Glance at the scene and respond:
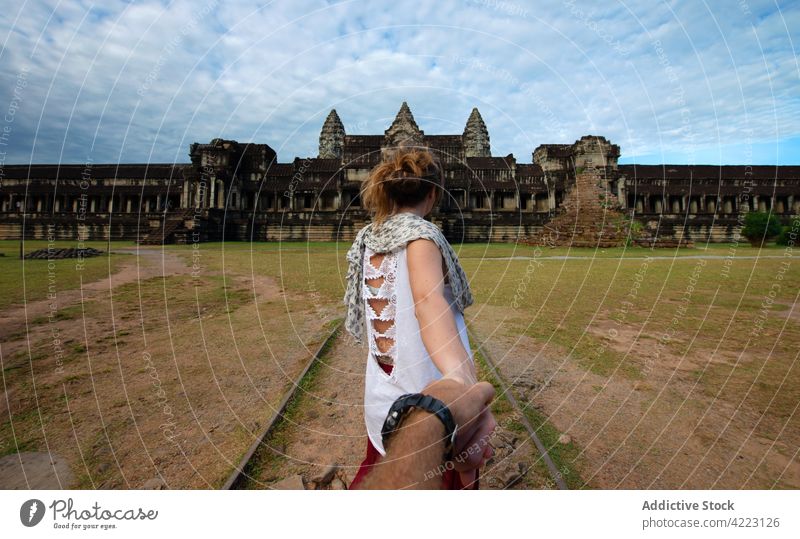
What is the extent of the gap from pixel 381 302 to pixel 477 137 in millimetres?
48243

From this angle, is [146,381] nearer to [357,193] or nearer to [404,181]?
[404,181]

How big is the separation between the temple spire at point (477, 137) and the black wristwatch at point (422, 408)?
47.6 metres

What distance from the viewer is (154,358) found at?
5.29 meters

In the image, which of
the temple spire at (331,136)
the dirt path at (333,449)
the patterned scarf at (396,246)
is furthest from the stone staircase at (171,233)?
the patterned scarf at (396,246)

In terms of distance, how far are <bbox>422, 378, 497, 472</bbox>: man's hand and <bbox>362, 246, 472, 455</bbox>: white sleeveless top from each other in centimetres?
40

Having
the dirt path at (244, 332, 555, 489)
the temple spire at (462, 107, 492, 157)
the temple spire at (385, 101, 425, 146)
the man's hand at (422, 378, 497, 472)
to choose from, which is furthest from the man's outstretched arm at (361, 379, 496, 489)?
the temple spire at (462, 107, 492, 157)

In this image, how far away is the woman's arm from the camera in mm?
1389

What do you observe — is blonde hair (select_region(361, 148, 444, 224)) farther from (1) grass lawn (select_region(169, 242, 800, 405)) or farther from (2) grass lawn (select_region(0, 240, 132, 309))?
(2) grass lawn (select_region(0, 240, 132, 309))

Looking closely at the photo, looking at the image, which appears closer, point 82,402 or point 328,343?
point 82,402

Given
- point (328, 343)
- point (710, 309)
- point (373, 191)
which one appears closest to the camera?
point (373, 191)

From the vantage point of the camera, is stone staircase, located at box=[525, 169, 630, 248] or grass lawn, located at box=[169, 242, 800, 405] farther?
stone staircase, located at box=[525, 169, 630, 248]
